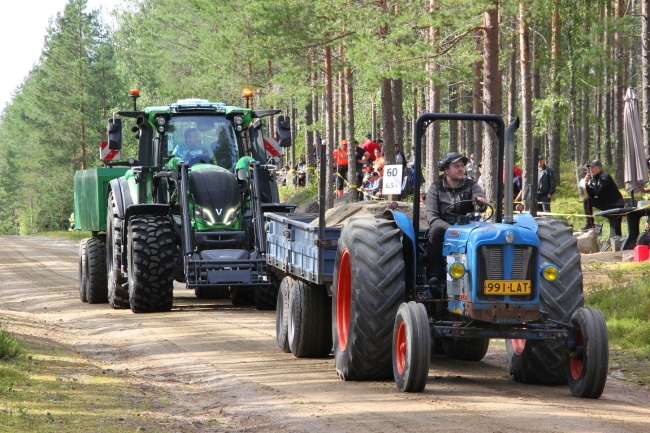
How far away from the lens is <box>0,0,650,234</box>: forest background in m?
23.8

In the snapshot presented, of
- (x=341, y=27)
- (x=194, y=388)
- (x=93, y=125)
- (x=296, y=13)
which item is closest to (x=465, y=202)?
(x=194, y=388)

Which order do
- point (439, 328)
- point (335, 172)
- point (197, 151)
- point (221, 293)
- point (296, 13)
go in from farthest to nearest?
point (335, 172), point (296, 13), point (221, 293), point (197, 151), point (439, 328)

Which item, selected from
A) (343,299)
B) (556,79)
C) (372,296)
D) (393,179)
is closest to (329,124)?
(556,79)

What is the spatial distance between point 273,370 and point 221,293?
26.3 ft

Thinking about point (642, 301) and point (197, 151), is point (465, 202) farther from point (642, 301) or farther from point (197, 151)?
point (197, 151)

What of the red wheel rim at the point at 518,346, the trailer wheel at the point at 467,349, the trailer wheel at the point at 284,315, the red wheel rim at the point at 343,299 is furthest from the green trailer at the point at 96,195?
the red wheel rim at the point at 518,346

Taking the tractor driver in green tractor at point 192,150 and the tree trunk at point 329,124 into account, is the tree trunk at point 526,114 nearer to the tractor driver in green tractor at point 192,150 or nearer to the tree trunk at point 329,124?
the tree trunk at point 329,124

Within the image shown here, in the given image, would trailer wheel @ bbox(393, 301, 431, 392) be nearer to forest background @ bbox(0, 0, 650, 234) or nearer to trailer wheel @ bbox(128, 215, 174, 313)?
forest background @ bbox(0, 0, 650, 234)

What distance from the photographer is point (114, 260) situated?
1561 cm

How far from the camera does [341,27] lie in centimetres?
2927

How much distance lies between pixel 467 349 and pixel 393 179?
9.04m

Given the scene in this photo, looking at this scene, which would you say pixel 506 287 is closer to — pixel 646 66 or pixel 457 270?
pixel 457 270

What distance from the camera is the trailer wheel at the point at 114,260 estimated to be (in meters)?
15.5

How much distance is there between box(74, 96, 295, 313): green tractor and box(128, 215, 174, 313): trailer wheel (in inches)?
0.5
